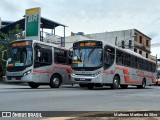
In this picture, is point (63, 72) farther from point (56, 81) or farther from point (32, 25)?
point (32, 25)

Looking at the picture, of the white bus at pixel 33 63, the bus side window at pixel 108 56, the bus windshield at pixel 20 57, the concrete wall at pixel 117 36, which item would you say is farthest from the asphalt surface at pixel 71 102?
the concrete wall at pixel 117 36

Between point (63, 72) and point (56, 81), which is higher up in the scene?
point (63, 72)

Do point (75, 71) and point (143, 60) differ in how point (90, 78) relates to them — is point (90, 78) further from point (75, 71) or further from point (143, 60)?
point (143, 60)

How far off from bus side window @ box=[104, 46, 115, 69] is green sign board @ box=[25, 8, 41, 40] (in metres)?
16.0

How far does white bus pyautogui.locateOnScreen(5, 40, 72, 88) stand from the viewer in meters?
18.7

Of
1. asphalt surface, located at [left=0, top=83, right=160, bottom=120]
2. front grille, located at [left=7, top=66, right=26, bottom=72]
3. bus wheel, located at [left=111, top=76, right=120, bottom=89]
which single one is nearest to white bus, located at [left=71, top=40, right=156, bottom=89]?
bus wheel, located at [left=111, top=76, right=120, bottom=89]

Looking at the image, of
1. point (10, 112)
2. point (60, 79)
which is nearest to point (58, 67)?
point (60, 79)

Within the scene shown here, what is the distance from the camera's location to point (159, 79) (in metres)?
48.7

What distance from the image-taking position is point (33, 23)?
117ft

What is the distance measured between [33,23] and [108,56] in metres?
17.9

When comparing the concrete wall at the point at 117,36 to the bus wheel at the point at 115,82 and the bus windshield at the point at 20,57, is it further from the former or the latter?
the bus windshield at the point at 20,57

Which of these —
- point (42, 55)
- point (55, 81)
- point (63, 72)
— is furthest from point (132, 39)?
point (42, 55)

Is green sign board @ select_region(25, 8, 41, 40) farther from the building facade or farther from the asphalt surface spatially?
the building facade

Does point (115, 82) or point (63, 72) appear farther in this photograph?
point (63, 72)
